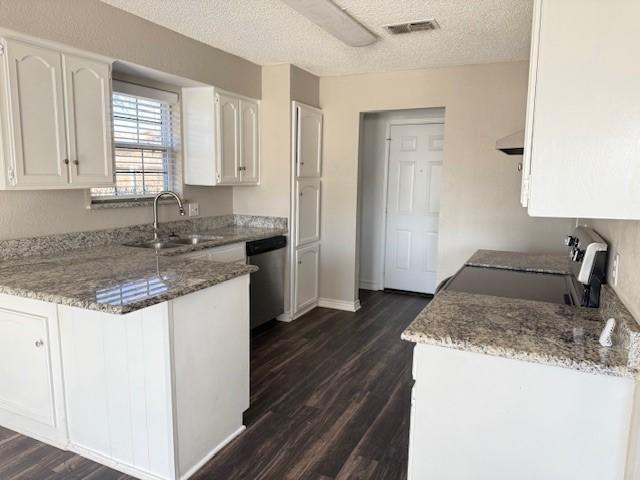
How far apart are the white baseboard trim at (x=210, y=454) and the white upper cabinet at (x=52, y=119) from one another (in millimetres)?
1673

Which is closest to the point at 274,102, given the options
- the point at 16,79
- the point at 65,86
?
the point at 65,86

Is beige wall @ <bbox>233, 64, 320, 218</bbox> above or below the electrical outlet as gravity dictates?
above

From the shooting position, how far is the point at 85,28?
271 centimetres

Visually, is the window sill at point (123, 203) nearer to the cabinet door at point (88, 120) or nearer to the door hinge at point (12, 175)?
the cabinet door at point (88, 120)

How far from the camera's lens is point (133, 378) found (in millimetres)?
2016

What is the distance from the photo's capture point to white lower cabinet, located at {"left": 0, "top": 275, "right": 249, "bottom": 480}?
6.48 ft

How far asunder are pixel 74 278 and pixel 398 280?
A: 4054 millimetres

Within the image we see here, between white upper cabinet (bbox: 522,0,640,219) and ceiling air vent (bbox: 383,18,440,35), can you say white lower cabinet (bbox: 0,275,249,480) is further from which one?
ceiling air vent (bbox: 383,18,440,35)

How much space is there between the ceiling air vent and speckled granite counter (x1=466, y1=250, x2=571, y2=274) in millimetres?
1618

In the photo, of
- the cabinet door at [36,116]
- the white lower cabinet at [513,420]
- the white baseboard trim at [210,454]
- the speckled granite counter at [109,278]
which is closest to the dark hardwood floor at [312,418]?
the white baseboard trim at [210,454]


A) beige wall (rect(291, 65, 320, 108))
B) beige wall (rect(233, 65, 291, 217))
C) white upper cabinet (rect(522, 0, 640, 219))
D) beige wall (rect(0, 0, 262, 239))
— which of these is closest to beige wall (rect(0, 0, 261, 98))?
beige wall (rect(0, 0, 262, 239))

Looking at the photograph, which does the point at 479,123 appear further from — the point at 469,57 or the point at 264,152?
the point at 264,152

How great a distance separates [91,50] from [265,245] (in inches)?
78.8

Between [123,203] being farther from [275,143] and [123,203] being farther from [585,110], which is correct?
[585,110]
